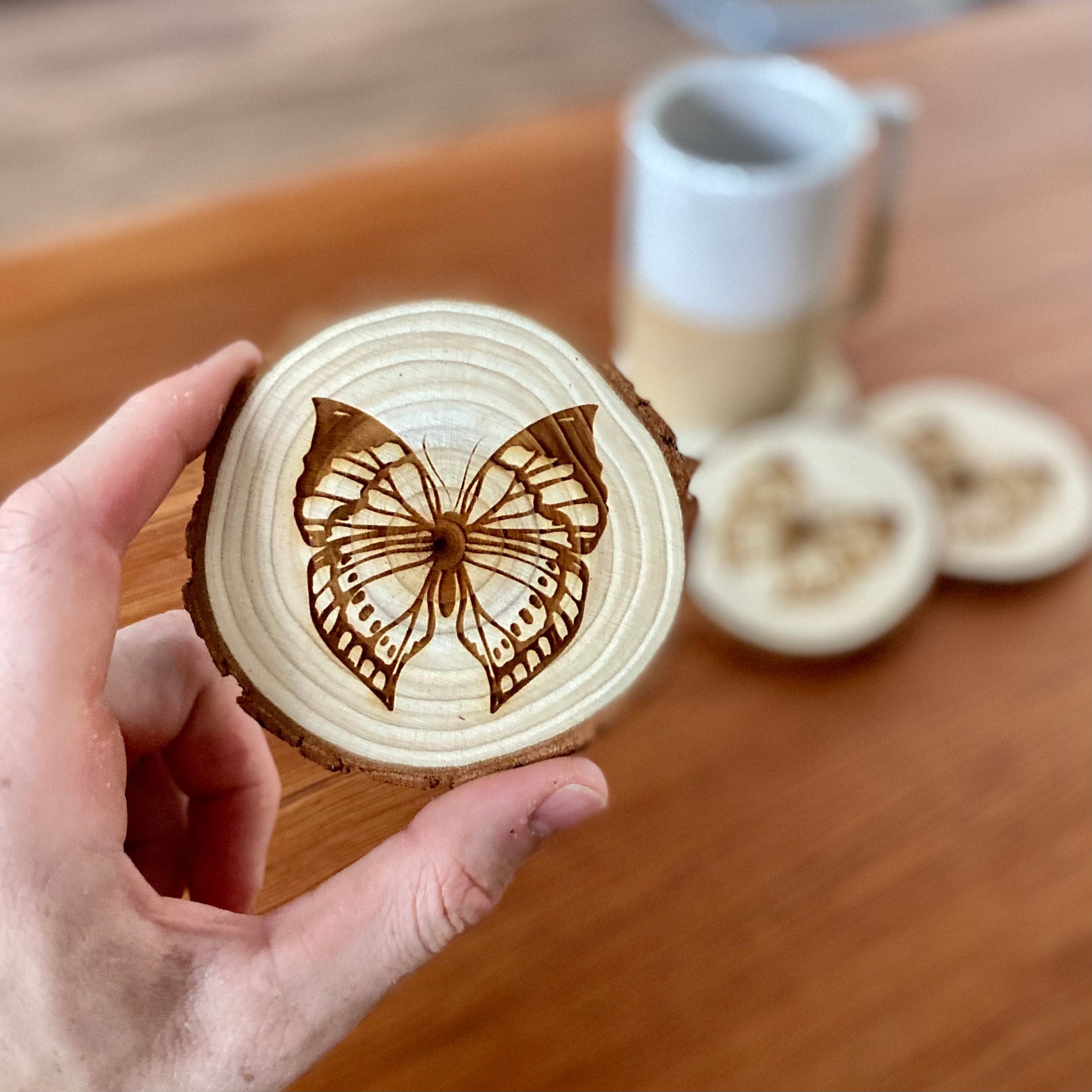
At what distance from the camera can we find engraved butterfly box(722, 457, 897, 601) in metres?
0.52

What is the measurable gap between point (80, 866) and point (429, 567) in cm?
12

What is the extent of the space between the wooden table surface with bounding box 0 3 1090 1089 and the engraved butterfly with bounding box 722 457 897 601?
0.14 feet

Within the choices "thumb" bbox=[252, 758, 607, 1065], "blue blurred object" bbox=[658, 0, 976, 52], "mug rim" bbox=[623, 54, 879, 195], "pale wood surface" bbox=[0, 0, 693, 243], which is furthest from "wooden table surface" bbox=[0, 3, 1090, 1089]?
"blue blurred object" bbox=[658, 0, 976, 52]

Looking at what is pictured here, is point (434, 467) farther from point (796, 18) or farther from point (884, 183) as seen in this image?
point (796, 18)

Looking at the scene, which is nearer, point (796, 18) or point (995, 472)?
point (995, 472)

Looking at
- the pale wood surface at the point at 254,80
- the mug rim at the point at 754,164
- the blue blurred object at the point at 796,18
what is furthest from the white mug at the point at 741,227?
the blue blurred object at the point at 796,18

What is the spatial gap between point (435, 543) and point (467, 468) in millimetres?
22

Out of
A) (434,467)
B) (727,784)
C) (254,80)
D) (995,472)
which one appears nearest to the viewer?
(434,467)

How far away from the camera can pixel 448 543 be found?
286 mm

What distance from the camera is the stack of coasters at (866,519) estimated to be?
513 millimetres

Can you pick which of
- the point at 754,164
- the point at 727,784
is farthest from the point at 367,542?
the point at 754,164

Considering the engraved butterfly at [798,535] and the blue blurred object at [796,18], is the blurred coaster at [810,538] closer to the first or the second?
the engraved butterfly at [798,535]

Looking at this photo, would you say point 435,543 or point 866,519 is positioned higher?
point 435,543

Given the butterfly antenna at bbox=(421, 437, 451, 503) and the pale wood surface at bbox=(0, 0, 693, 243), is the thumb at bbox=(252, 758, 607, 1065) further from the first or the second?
the pale wood surface at bbox=(0, 0, 693, 243)
